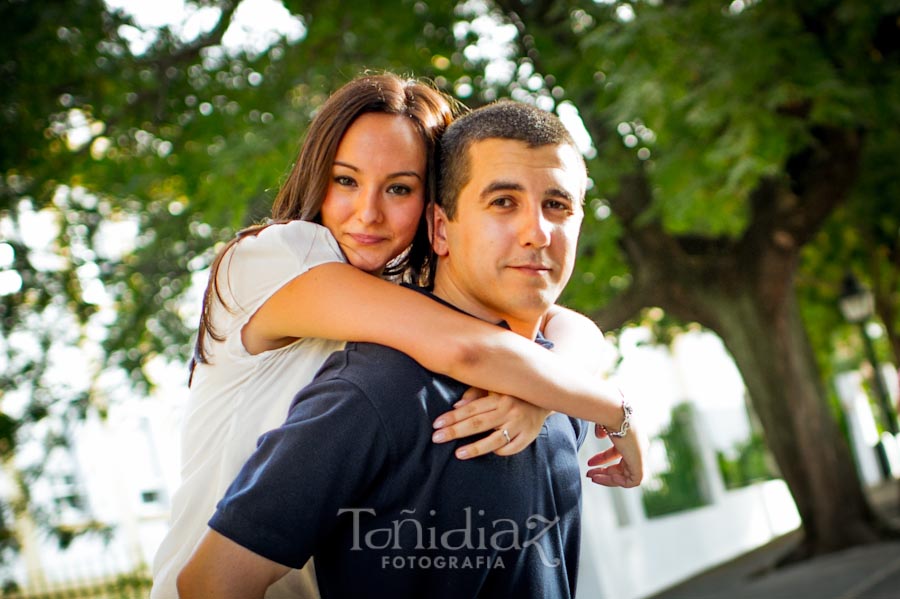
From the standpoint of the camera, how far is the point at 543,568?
8.25ft

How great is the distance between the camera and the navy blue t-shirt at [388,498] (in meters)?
2.18

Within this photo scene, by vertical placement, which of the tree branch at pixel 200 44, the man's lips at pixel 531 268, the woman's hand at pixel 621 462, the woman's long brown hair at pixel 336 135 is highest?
the tree branch at pixel 200 44

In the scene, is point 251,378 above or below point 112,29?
below

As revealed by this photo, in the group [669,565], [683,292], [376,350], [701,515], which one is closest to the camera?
[376,350]

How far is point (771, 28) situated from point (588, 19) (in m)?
2.04

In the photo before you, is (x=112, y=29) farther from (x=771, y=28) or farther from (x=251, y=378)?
(x=251, y=378)

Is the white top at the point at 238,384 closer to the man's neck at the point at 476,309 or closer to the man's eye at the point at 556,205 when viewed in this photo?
the man's neck at the point at 476,309

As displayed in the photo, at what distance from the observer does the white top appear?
2660 millimetres

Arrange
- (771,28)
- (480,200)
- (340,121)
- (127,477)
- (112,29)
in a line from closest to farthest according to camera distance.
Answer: (480,200), (340,121), (771,28), (112,29), (127,477)

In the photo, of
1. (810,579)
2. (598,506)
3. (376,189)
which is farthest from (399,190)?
(810,579)

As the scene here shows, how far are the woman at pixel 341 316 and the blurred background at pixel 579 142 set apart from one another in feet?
18.1

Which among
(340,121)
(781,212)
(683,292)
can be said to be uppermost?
(781,212)

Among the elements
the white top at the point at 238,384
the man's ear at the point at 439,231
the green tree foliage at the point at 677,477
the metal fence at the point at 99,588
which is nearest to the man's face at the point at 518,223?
the man's ear at the point at 439,231

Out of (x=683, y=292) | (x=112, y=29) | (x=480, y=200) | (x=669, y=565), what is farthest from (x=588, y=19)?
(x=480, y=200)
